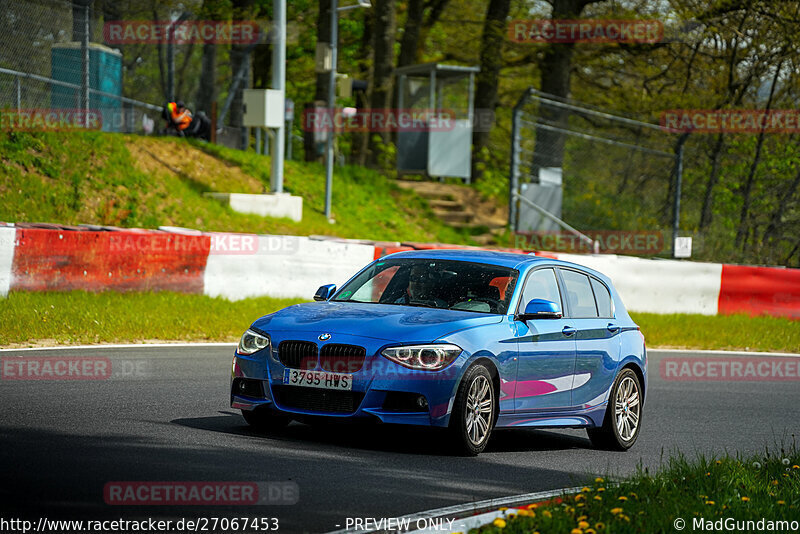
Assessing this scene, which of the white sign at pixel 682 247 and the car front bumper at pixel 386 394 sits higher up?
the car front bumper at pixel 386 394

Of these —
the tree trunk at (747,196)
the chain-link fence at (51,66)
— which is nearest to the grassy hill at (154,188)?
the chain-link fence at (51,66)

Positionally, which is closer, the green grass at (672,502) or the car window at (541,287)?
the green grass at (672,502)

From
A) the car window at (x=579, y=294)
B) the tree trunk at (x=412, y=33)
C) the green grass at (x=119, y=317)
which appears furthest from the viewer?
the tree trunk at (x=412, y=33)

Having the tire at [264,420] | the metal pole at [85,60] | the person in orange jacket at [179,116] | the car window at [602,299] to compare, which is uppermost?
the metal pole at [85,60]

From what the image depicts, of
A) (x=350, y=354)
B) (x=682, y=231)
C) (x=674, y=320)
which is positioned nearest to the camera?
(x=350, y=354)

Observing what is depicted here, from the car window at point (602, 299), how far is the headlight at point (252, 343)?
3.25 m

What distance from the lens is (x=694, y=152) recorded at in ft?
92.2

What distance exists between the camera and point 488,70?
3716 cm

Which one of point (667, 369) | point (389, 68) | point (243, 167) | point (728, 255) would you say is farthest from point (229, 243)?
point (389, 68)

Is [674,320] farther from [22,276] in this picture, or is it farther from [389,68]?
[389,68]

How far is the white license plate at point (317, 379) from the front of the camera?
26.9 feet

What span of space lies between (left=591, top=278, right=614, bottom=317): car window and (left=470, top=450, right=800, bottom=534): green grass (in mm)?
2511

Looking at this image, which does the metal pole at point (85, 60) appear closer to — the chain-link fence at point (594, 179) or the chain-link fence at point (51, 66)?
the chain-link fence at point (51, 66)

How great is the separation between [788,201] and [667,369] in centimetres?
1321
